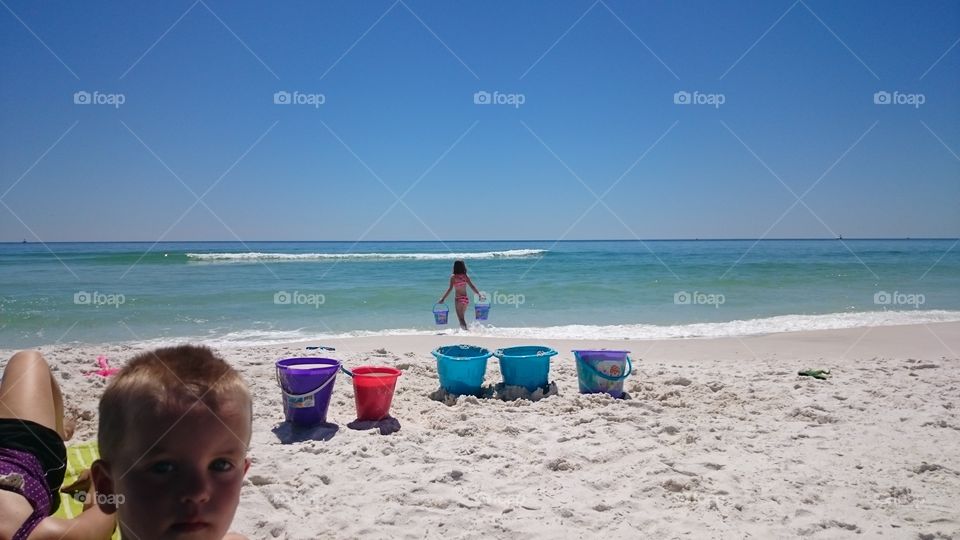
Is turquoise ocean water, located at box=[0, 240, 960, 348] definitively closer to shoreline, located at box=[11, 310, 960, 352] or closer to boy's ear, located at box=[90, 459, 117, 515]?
shoreline, located at box=[11, 310, 960, 352]

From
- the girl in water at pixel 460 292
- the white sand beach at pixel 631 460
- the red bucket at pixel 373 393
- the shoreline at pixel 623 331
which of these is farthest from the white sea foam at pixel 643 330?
the red bucket at pixel 373 393

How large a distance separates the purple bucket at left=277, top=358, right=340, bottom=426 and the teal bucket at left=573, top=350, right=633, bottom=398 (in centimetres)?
259

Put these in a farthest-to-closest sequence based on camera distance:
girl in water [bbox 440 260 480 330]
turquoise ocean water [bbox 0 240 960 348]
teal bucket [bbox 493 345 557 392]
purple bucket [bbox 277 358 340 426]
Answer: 1. girl in water [bbox 440 260 480 330]
2. turquoise ocean water [bbox 0 240 960 348]
3. teal bucket [bbox 493 345 557 392]
4. purple bucket [bbox 277 358 340 426]

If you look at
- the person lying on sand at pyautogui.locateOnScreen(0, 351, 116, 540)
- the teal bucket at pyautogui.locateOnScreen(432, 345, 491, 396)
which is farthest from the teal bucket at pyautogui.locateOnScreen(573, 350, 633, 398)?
the person lying on sand at pyautogui.locateOnScreen(0, 351, 116, 540)

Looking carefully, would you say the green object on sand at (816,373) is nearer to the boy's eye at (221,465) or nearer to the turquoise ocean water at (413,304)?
the turquoise ocean water at (413,304)

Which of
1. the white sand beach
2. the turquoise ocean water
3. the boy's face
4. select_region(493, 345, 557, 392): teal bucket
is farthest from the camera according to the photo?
the turquoise ocean water

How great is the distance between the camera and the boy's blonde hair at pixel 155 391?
137cm

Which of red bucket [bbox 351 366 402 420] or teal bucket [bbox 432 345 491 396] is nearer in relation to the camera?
red bucket [bbox 351 366 402 420]

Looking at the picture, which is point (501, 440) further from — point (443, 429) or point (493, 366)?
point (493, 366)

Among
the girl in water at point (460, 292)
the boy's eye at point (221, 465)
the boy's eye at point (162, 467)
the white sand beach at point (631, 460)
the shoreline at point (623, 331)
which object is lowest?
the white sand beach at point (631, 460)

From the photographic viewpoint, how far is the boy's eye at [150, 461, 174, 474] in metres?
1.32

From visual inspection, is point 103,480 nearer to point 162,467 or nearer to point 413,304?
point 162,467

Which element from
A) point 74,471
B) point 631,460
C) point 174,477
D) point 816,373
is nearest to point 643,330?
point 816,373

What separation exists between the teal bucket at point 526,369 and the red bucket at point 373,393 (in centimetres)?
140
